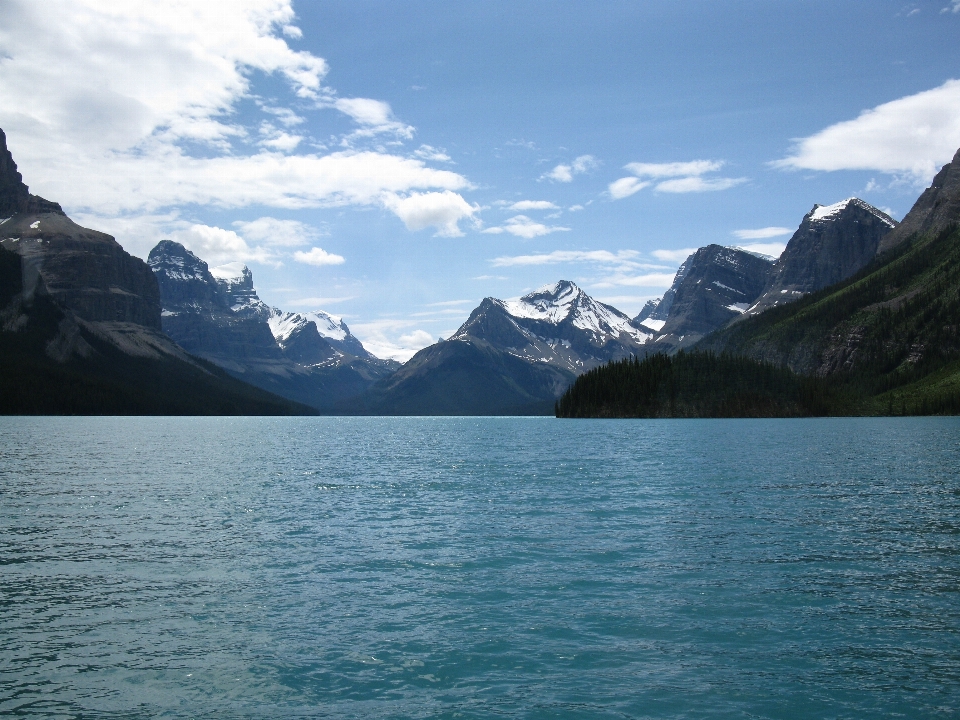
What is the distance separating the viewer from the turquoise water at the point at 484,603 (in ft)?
72.6

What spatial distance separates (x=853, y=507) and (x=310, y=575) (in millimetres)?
40677

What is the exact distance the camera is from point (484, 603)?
31.2 m

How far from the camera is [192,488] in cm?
7069

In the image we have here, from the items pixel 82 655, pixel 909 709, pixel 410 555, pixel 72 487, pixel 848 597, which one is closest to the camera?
pixel 909 709

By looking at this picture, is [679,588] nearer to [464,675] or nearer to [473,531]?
[464,675]

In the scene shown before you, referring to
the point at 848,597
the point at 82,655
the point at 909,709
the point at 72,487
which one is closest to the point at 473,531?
the point at 848,597

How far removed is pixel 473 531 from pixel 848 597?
22.7 m

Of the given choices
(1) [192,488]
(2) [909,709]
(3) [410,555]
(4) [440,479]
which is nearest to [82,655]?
(3) [410,555]

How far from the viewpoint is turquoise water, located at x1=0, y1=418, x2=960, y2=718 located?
872 inches

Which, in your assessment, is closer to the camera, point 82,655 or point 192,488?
point 82,655

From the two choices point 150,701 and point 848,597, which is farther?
point 848,597

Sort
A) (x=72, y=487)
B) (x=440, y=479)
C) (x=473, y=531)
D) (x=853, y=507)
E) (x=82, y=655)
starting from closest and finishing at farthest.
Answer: (x=82, y=655) < (x=473, y=531) < (x=853, y=507) < (x=72, y=487) < (x=440, y=479)

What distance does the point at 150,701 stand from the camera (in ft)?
71.4

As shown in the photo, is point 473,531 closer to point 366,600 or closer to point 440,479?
point 366,600
